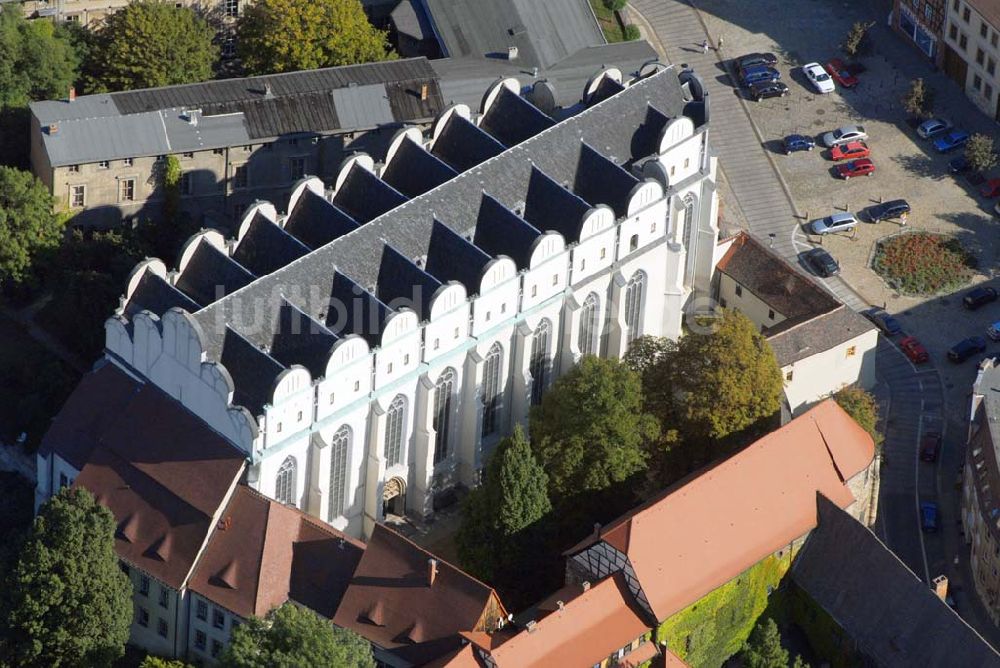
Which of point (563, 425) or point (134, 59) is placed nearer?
point (563, 425)

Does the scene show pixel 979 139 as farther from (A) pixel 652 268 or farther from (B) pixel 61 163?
(B) pixel 61 163

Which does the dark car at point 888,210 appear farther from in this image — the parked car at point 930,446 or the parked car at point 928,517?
the parked car at point 928,517

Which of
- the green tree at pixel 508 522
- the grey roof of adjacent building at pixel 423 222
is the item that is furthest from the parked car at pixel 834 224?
the green tree at pixel 508 522

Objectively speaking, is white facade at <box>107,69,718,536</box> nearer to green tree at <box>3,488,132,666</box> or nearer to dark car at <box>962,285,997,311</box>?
green tree at <box>3,488,132,666</box>

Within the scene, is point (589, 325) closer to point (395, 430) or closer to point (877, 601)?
point (395, 430)

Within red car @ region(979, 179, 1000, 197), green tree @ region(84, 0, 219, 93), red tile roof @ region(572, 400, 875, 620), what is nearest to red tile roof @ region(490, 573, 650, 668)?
red tile roof @ region(572, 400, 875, 620)

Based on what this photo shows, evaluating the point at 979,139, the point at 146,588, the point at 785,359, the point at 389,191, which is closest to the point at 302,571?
the point at 146,588
